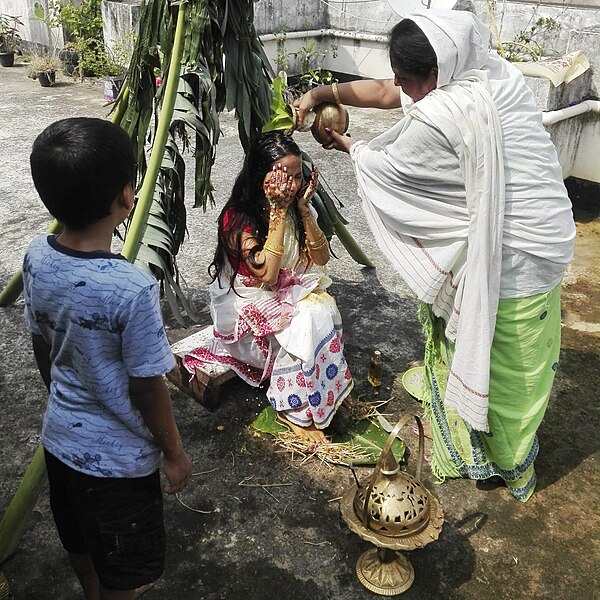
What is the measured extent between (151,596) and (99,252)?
145cm

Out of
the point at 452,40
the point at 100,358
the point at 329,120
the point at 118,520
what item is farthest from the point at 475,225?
the point at 118,520

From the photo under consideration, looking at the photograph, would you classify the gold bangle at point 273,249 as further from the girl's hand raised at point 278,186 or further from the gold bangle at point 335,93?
the gold bangle at point 335,93

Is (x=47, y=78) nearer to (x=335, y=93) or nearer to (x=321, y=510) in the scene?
(x=335, y=93)

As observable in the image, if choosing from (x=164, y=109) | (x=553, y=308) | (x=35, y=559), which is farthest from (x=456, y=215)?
(x=35, y=559)

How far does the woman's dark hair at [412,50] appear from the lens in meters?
2.51

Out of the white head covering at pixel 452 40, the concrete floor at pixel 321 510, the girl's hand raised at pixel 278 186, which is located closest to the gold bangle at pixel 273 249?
the girl's hand raised at pixel 278 186

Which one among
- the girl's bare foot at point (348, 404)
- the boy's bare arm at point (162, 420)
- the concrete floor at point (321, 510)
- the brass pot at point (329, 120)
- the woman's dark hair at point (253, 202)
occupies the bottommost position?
the concrete floor at point (321, 510)

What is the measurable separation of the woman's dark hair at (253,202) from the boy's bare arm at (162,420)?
1386 mm

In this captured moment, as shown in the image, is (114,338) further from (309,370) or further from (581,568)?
(581,568)

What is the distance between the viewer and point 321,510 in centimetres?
288

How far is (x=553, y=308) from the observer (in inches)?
112

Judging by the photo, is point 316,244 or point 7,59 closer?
point 316,244

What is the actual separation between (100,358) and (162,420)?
26 cm

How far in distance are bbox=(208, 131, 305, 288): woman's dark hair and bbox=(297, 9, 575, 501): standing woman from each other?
37 centimetres
